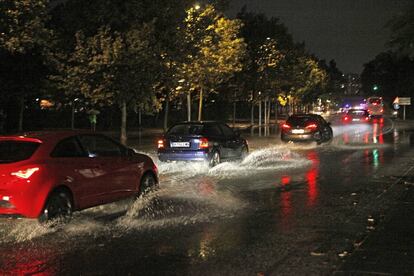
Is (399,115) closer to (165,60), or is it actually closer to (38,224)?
(165,60)

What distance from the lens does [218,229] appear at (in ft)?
26.9

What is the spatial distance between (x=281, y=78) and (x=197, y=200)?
35.7 metres

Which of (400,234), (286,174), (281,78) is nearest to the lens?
(400,234)

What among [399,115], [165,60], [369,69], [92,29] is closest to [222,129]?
[165,60]

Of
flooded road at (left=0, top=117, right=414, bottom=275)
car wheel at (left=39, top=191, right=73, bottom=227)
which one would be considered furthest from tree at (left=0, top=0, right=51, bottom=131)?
car wheel at (left=39, top=191, right=73, bottom=227)

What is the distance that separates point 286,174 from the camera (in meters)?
14.8

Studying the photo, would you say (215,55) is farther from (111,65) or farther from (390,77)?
(390,77)

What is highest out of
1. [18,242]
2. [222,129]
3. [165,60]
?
[165,60]

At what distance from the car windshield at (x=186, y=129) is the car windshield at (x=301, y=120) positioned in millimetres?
10401

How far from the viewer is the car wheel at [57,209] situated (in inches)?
319

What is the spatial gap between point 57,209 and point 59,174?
1.76 feet

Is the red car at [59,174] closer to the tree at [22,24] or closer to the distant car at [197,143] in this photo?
the tree at [22,24]

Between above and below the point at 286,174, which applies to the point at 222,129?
above

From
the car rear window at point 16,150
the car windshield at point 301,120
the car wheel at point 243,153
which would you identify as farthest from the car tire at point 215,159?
the car windshield at point 301,120
